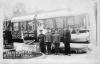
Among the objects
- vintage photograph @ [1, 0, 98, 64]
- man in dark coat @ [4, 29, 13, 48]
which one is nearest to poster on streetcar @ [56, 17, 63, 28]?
vintage photograph @ [1, 0, 98, 64]

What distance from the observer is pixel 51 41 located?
2.32 metres

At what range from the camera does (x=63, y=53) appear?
2.27 metres

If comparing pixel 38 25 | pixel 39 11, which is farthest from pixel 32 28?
pixel 39 11

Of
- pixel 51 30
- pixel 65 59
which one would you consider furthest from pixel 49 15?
pixel 65 59

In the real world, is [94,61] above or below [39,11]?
below

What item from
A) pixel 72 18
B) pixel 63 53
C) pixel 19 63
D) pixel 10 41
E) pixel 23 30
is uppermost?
pixel 72 18

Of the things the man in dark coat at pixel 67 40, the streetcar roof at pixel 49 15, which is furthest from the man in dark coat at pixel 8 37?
the man in dark coat at pixel 67 40

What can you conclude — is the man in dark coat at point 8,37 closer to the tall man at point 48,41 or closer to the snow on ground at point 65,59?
the snow on ground at point 65,59

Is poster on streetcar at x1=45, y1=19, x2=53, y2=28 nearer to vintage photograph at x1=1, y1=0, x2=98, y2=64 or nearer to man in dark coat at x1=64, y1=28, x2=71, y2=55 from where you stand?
vintage photograph at x1=1, y1=0, x2=98, y2=64

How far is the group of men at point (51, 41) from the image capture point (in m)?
2.27

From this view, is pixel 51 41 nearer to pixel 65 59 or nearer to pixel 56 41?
pixel 56 41

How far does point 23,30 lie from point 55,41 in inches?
21.2

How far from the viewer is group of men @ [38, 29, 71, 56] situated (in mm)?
2270

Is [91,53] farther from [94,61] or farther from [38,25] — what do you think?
[38,25]
